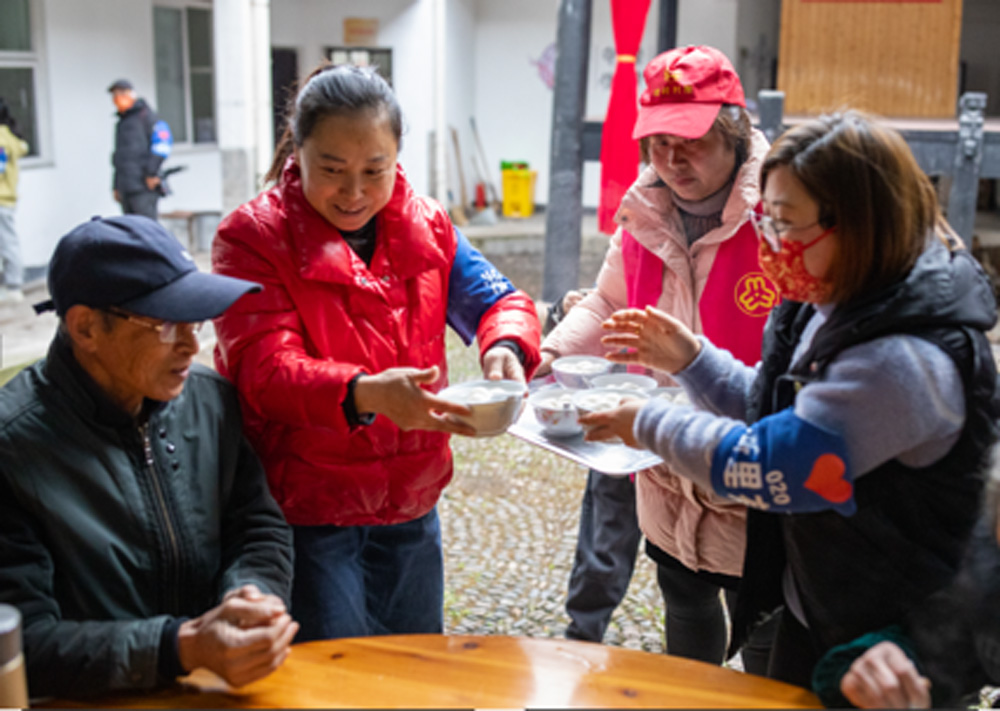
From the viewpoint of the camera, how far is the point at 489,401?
1.91 metres

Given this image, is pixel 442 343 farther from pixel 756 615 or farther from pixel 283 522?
pixel 756 615

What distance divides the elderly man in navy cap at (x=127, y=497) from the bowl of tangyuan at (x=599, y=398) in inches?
30.0

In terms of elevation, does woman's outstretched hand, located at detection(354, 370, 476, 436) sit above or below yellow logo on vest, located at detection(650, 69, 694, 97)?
below

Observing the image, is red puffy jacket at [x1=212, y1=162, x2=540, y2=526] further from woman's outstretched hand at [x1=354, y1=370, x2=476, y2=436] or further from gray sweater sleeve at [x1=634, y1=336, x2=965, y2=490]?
gray sweater sleeve at [x1=634, y1=336, x2=965, y2=490]

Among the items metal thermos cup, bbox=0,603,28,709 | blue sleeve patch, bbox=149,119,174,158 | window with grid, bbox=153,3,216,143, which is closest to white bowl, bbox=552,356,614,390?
metal thermos cup, bbox=0,603,28,709

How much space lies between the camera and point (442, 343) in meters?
2.26

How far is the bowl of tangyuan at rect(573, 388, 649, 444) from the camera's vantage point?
219cm

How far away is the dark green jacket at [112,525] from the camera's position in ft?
5.16

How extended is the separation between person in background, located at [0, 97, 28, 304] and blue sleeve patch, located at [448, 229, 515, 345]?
7.39 m

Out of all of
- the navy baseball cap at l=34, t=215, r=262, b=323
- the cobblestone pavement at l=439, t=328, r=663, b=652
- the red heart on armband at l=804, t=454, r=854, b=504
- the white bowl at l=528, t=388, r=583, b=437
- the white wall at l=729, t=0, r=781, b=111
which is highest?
the white wall at l=729, t=0, r=781, b=111

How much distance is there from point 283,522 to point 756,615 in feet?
3.17

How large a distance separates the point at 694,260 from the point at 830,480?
3.46 ft

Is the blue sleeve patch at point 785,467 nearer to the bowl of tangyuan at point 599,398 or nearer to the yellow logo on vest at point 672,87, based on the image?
the bowl of tangyuan at point 599,398

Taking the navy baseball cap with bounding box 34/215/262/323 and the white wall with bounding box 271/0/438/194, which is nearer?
the navy baseball cap with bounding box 34/215/262/323
